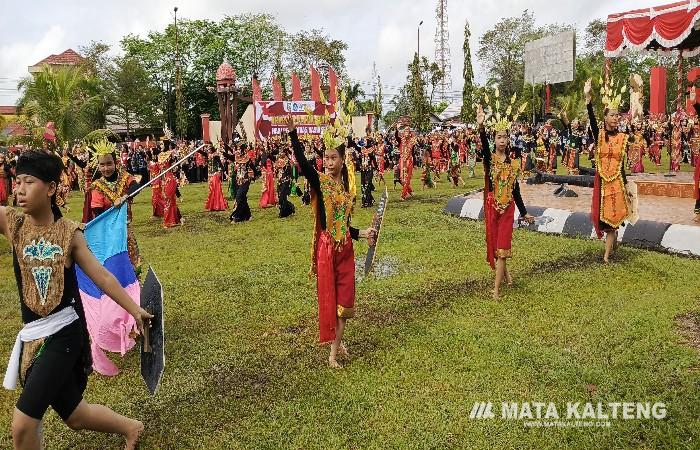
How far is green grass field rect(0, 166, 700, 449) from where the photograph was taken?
379cm

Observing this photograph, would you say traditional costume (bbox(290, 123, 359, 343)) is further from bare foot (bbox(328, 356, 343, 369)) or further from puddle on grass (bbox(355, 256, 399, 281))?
puddle on grass (bbox(355, 256, 399, 281))

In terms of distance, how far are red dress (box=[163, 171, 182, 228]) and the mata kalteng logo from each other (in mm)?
10220

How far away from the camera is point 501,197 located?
6562mm

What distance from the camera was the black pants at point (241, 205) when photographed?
43.1 feet

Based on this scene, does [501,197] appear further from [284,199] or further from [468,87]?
[468,87]

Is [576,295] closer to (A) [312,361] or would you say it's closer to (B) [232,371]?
(A) [312,361]

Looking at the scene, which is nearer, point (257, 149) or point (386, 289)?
point (386, 289)

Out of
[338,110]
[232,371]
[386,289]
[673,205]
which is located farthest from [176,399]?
[673,205]

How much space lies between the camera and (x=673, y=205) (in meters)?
11.3

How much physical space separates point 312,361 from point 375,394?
33.6 inches

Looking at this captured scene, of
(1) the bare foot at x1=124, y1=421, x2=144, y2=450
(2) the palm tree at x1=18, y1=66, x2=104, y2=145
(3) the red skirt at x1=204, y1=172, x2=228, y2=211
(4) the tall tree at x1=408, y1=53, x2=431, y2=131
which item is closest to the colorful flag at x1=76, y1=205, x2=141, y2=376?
(1) the bare foot at x1=124, y1=421, x2=144, y2=450

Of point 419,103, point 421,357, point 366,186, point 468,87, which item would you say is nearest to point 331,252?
point 421,357

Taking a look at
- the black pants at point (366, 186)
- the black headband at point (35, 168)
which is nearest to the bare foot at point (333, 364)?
the black headband at point (35, 168)

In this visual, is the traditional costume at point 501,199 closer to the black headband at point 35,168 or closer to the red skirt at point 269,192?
the black headband at point 35,168
